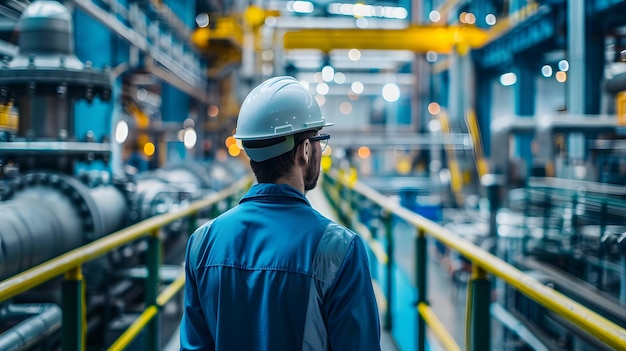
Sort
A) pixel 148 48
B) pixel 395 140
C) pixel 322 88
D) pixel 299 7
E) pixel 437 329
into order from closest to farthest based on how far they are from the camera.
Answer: pixel 437 329
pixel 148 48
pixel 395 140
pixel 299 7
pixel 322 88

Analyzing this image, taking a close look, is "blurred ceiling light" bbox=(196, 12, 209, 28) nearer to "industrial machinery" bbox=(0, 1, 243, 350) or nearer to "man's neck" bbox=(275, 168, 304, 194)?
"industrial machinery" bbox=(0, 1, 243, 350)

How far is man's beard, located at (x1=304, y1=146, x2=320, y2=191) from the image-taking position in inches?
55.7

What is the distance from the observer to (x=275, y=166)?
4.44 feet

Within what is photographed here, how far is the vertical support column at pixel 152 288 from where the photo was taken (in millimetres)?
3086

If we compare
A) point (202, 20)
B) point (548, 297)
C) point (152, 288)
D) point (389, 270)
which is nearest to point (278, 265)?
point (548, 297)

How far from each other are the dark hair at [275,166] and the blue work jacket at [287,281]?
46mm

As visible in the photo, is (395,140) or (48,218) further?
(395,140)

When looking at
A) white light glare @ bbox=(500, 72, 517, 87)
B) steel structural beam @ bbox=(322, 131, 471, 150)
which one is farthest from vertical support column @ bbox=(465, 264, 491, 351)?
white light glare @ bbox=(500, 72, 517, 87)

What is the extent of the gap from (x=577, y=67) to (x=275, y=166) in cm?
384

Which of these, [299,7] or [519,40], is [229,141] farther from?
[299,7]

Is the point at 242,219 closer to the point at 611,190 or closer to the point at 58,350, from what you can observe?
the point at 58,350

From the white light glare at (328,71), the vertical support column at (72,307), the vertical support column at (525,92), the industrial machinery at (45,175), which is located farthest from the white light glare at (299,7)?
the vertical support column at (72,307)

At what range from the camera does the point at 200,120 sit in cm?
1330

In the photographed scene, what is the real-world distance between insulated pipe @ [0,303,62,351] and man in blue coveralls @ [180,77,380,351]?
137 cm
